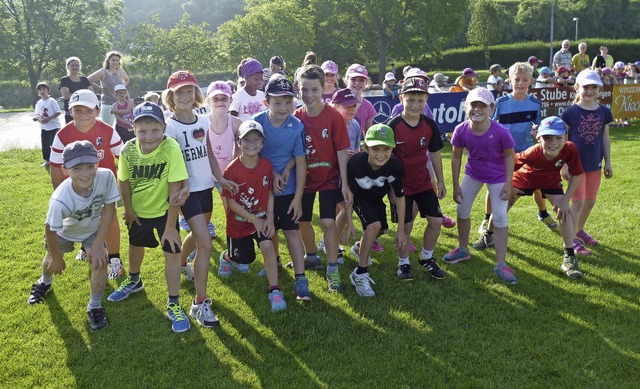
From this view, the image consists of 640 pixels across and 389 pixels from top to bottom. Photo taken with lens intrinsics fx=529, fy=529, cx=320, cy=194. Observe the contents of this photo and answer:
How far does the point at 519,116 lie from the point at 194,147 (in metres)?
3.63

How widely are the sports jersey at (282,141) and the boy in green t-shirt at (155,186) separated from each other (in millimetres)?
832

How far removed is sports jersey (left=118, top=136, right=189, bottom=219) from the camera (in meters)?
4.16

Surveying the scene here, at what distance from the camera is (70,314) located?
4.63 m

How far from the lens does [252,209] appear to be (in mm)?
4645

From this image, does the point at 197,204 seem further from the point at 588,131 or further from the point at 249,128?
the point at 588,131

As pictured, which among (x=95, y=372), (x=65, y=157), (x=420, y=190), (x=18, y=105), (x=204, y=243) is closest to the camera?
(x=95, y=372)

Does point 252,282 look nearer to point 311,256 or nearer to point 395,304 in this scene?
point 311,256

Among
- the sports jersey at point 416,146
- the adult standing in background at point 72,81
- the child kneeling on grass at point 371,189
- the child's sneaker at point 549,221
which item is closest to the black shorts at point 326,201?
the child kneeling on grass at point 371,189

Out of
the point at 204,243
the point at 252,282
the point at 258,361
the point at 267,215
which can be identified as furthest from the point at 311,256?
the point at 258,361

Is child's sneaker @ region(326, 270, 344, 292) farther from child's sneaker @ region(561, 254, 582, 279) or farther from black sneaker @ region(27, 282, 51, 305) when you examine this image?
black sneaker @ region(27, 282, 51, 305)

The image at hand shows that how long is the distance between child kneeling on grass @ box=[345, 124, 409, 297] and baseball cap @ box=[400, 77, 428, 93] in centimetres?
46

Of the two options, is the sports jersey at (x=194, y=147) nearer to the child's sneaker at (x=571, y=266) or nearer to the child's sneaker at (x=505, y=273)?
the child's sneaker at (x=505, y=273)

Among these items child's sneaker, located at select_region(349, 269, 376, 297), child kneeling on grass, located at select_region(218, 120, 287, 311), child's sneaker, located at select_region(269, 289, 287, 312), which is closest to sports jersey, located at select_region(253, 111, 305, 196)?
child kneeling on grass, located at select_region(218, 120, 287, 311)

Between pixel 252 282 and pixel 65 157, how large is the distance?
2.10m
